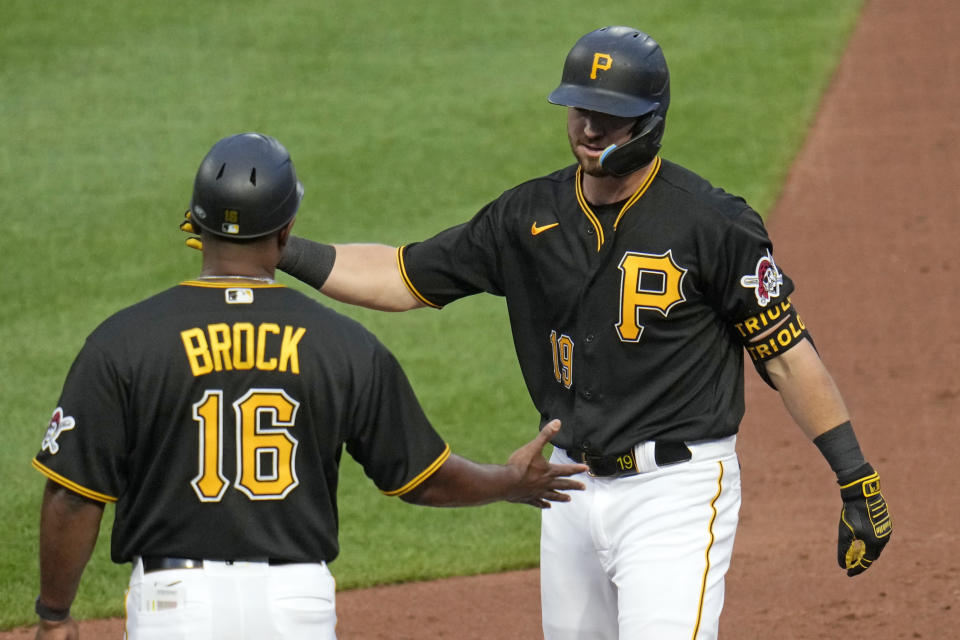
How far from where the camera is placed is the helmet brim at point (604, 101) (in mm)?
3807

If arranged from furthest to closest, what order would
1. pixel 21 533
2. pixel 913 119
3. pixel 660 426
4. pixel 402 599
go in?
pixel 913 119
pixel 21 533
pixel 402 599
pixel 660 426

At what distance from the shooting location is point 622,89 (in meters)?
3.84

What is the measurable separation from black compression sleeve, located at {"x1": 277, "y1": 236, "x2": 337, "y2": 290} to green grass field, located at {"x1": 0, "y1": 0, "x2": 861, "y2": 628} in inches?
88.9

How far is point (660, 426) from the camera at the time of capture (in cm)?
379

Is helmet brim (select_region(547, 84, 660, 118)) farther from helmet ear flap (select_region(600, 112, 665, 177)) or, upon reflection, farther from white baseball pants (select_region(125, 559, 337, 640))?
white baseball pants (select_region(125, 559, 337, 640))

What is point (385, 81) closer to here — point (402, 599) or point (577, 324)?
point (402, 599)

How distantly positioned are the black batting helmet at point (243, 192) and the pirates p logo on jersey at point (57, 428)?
509 mm

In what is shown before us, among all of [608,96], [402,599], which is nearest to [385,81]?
[402,599]

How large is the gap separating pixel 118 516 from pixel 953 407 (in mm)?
5736

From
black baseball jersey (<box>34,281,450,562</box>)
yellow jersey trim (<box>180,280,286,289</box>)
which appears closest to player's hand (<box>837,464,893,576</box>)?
black baseball jersey (<box>34,281,450,562</box>)

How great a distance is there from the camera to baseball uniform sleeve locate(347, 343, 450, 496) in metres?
3.15

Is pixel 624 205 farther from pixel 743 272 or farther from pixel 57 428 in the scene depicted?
pixel 57 428

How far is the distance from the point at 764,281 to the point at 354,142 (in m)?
8.40

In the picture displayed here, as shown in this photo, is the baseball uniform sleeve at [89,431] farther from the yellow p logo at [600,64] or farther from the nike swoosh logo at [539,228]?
the yellow p logo at [600,64]
